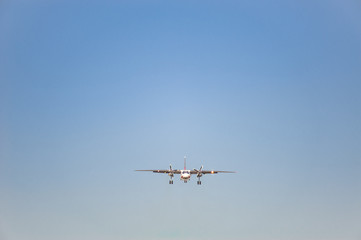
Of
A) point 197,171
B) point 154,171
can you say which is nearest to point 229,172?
point 197,171

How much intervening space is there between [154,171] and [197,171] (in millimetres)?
12802

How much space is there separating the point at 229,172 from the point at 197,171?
10200mm

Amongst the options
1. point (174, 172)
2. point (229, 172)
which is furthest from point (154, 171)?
point (229, 172)

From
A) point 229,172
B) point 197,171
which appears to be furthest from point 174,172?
point 229,172

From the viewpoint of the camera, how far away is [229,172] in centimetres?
12875

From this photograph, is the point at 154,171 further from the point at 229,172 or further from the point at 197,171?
the point at 229,172

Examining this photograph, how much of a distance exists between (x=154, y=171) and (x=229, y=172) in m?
20.8

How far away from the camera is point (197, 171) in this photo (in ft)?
407

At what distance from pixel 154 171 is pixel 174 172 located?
267 inches

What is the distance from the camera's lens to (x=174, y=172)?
125312 millimetres

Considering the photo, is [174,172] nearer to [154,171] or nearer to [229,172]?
[154,171]

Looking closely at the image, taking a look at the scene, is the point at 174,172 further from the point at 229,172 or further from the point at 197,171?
the point at 229,172
